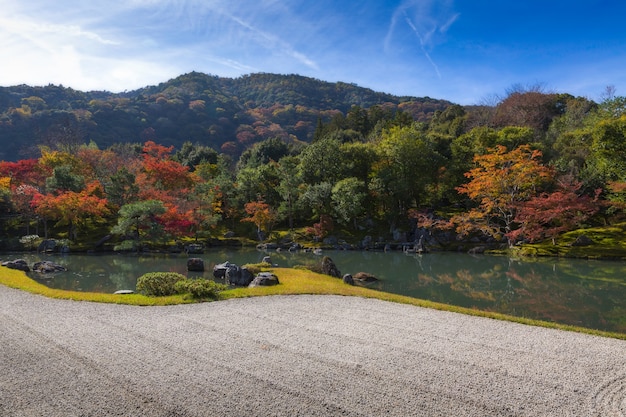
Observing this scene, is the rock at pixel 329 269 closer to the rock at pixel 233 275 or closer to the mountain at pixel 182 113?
the rock at pixel 233 275

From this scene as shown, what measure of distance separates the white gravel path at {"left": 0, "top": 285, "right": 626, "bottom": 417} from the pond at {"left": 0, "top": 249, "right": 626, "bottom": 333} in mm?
5944

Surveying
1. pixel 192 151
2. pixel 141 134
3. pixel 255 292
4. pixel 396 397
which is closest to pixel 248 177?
pixel 192 151

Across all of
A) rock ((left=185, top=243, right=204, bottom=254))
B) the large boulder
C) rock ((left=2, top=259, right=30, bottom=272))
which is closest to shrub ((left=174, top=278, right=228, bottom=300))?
the large boulder

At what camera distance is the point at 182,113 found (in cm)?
10669

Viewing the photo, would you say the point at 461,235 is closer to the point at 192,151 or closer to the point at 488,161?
the point at 488,161

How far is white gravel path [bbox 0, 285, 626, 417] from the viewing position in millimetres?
6328

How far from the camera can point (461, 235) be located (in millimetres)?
33812

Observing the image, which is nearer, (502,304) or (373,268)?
(502,304)

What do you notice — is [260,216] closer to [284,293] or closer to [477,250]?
[477,250]

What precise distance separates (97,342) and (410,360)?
684cm

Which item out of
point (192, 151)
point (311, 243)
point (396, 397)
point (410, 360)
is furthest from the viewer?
point (192, 151)

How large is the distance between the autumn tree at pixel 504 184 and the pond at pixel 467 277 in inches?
149

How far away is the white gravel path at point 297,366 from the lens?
6328mm

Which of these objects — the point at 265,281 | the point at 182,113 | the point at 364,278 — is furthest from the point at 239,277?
the point at 182,113
